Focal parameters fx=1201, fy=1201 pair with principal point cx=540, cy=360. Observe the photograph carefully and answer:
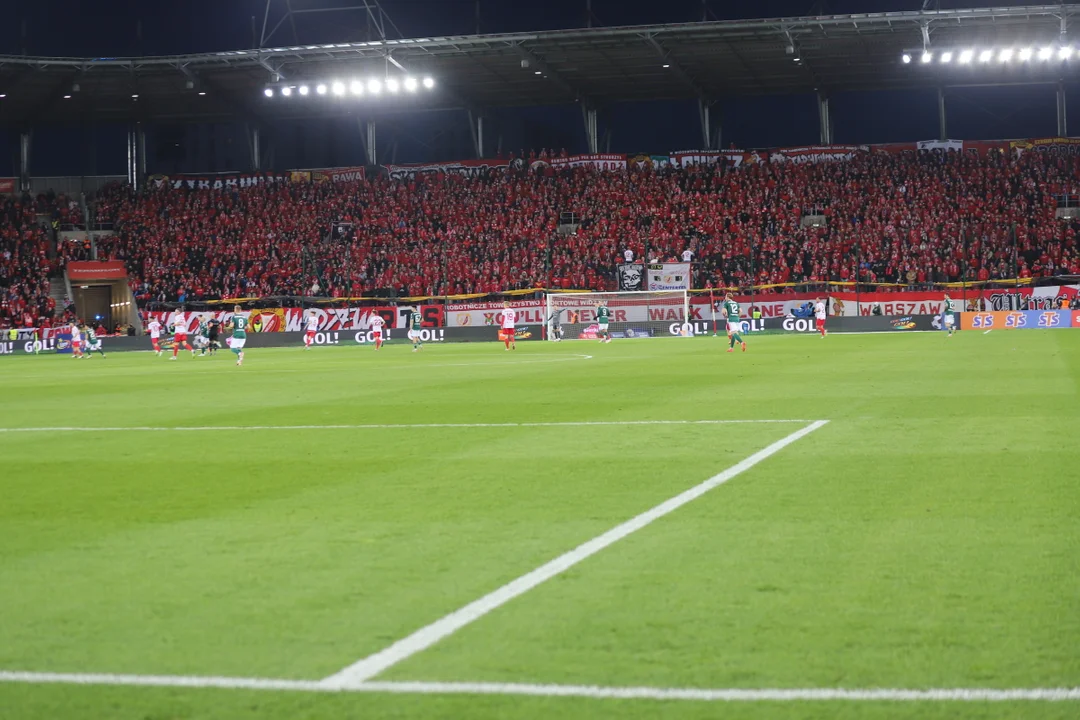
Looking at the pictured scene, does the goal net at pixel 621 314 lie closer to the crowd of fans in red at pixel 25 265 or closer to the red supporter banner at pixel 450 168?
the red supporter banner at pixel 450 168

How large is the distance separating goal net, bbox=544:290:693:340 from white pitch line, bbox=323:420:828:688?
155 ft

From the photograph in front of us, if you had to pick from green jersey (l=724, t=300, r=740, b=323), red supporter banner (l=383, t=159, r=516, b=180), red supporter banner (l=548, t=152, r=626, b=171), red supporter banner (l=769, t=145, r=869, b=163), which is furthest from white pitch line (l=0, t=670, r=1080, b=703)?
red supporter banner (l=383, t=159, r=516, b=180)

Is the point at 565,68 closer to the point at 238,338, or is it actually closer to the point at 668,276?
the point at 668,276

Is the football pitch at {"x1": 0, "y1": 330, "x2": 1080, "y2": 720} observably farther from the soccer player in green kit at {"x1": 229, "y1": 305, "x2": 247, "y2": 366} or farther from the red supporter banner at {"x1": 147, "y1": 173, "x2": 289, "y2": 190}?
the red supporter banner at {"x1": 147, "y1": 173, "x2": 289, "y2": 190}

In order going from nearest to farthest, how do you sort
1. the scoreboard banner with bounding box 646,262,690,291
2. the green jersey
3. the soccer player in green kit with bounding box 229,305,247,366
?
the green jersey
the soccer player in green kit with bounding box 229,305,247,366
the scoreboard banner with bounding box 646,262,690,291

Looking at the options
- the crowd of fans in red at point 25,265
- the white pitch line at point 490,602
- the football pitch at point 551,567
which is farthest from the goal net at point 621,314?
the white pitch line at point 490,602

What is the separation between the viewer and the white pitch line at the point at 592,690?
14.3 ft

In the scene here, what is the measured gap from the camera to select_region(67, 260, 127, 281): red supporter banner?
67.8 meters

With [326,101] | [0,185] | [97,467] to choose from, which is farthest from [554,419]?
[0,185]

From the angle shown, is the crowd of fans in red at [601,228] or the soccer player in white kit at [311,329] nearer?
the soccer player in white kit at [311,329]

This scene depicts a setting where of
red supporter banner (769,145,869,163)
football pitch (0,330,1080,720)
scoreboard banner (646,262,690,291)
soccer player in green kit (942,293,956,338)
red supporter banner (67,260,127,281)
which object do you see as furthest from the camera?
red supporter banner (67,260,127,281)

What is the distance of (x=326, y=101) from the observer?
7288 cm

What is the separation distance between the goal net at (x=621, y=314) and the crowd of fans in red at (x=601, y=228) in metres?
1.79

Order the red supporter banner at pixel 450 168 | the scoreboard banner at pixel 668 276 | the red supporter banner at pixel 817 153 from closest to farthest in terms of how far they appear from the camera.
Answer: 1. the scoreboard banner at pixel 668 276
2. the red supporter banner at pixel 817 153
3. the red supporter banner at pixel 450 168
